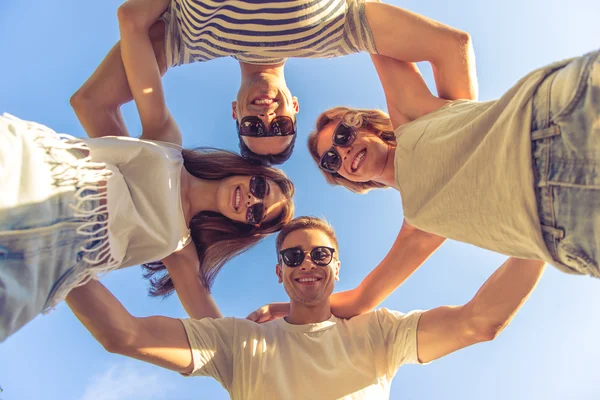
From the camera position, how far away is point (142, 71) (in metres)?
3.71

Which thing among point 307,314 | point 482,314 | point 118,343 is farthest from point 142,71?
point 482,314

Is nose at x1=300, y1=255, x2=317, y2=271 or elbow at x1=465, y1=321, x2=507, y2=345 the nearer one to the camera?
elbow at x1=465, y1=321, x2=507, y2=345

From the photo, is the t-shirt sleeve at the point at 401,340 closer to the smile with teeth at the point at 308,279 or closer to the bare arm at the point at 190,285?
the smile with teeth at the point at 308,279

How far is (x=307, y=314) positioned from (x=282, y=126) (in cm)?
176

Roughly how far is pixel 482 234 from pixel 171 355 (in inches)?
89.9

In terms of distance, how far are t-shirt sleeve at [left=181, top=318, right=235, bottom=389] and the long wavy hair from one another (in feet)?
2.00

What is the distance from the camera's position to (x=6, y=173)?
1.89 m

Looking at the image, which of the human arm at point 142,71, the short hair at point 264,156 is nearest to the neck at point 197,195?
the human arm at point 142,71

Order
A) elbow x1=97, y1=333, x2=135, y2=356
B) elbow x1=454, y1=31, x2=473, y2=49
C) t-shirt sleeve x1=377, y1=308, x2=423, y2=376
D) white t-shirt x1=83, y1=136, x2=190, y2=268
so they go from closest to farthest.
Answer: white t-shirt x1=83, y1=136, x2=190, y2=268 → elbow x1=97, y1=333, x2=135, y2=356 → elbow x1=454, y1=31, x2=473, y2=49 → t-shirt sleeve x1=377, y1=308, x2=423, y2=376

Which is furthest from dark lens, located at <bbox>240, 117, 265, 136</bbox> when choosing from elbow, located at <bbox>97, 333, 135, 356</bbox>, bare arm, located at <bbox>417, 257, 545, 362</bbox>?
bare arm, located at <bbox>417, 257, 545, 362</bbox>

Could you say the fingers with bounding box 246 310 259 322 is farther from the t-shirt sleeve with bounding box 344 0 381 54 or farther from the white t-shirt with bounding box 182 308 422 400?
the t-shirt sleeve with bounding box 344 0 381 54

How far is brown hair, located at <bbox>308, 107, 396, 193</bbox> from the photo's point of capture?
407 cm

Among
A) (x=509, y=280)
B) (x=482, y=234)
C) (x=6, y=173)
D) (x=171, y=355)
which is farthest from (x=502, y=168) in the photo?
(x=171, y=355)

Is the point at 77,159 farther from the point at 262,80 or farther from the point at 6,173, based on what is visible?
the point at 262,80
